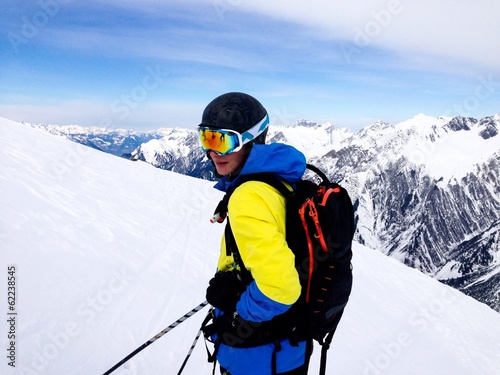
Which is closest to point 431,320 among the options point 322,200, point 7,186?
point 322,200

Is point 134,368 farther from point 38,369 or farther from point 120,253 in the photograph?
point 120,253

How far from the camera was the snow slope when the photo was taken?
246 inches

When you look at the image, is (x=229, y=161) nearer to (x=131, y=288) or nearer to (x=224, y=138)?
(x=224, y=138)

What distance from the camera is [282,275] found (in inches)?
110

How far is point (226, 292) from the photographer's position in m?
3.28

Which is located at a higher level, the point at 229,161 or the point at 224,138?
the point at 224,138

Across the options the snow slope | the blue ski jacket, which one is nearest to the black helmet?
the blue ski jacket

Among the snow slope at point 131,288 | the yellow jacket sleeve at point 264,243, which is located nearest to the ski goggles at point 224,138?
the yellow jacket sleeve at point 264,243

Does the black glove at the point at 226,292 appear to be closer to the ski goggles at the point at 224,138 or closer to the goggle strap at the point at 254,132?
the ski goggles at the point at 224,138

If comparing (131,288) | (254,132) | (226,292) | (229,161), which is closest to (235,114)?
(254,132)

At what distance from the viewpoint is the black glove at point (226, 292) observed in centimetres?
329

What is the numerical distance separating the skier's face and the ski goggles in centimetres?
7

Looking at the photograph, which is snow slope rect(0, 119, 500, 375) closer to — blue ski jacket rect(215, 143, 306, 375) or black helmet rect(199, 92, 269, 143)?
blue ski jacket rect(215, 143, 306, 375)

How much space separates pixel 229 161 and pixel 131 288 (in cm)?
627
